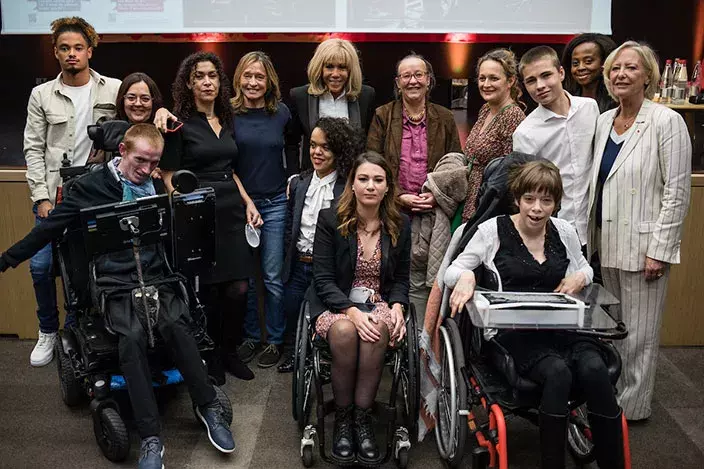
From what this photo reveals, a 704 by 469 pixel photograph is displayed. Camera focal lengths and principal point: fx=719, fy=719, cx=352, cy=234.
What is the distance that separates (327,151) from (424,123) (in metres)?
0.47

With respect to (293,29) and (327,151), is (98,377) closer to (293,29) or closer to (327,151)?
(327,151)

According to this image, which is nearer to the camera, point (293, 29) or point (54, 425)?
point (54, 425)

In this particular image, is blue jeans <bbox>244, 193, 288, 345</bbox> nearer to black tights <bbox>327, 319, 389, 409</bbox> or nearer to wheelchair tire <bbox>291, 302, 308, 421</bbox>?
wheelchair tire <bbox>291, 302, 308, 421</bbox>

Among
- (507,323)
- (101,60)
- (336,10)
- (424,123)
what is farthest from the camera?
(101,60)

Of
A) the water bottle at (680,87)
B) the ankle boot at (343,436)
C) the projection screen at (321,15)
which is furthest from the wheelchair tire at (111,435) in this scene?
the water bottle at (680,87)

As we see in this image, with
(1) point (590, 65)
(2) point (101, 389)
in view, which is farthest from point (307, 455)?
(1) point (590, 65)

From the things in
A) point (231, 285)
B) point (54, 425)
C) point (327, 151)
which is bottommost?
point (54, 425)

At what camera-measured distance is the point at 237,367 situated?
339cm

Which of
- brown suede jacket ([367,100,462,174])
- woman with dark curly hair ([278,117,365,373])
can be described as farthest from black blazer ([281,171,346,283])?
brown suede jacket ([367,100,462,174])

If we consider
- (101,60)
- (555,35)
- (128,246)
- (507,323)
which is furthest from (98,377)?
(555,35)

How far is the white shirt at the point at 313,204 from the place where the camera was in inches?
123

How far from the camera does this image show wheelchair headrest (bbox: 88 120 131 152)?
113 inches

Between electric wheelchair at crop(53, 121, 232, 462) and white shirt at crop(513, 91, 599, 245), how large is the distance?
1.29 m

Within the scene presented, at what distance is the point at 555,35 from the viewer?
4.77 m
